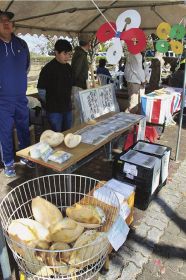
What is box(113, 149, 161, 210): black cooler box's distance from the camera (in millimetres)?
2711

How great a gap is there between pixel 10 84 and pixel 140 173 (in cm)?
185

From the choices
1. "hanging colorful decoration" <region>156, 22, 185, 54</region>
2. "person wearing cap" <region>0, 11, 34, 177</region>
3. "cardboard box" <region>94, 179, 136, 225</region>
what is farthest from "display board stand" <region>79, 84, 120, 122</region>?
"cardboard box" <region>94, 179, 136, 225</region>

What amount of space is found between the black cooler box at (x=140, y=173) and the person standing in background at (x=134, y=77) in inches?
115

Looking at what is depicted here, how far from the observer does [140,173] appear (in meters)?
2.73

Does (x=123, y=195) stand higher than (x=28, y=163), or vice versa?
(x=123, y=195)

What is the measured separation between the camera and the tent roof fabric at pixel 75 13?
4.39 m

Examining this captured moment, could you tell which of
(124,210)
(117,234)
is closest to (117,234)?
(117,234)

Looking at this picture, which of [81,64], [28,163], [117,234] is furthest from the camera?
[81,64]

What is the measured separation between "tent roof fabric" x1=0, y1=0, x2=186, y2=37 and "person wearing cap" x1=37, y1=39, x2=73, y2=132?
4.66 ft

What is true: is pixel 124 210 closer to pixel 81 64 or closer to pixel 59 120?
pixel 59 120

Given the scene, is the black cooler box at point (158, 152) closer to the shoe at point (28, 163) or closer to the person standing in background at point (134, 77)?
the shoe at point (28, 163)

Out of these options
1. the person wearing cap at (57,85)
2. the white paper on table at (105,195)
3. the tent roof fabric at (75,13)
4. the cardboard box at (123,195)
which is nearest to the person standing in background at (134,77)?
the tent roof fabric at (75,13)

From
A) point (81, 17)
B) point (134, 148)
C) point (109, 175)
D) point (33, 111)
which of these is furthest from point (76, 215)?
point (81, 17)

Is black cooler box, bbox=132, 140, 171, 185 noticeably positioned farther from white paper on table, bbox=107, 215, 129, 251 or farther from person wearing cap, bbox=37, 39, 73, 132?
white paper on table, bbox=107, 215, 129, 251
